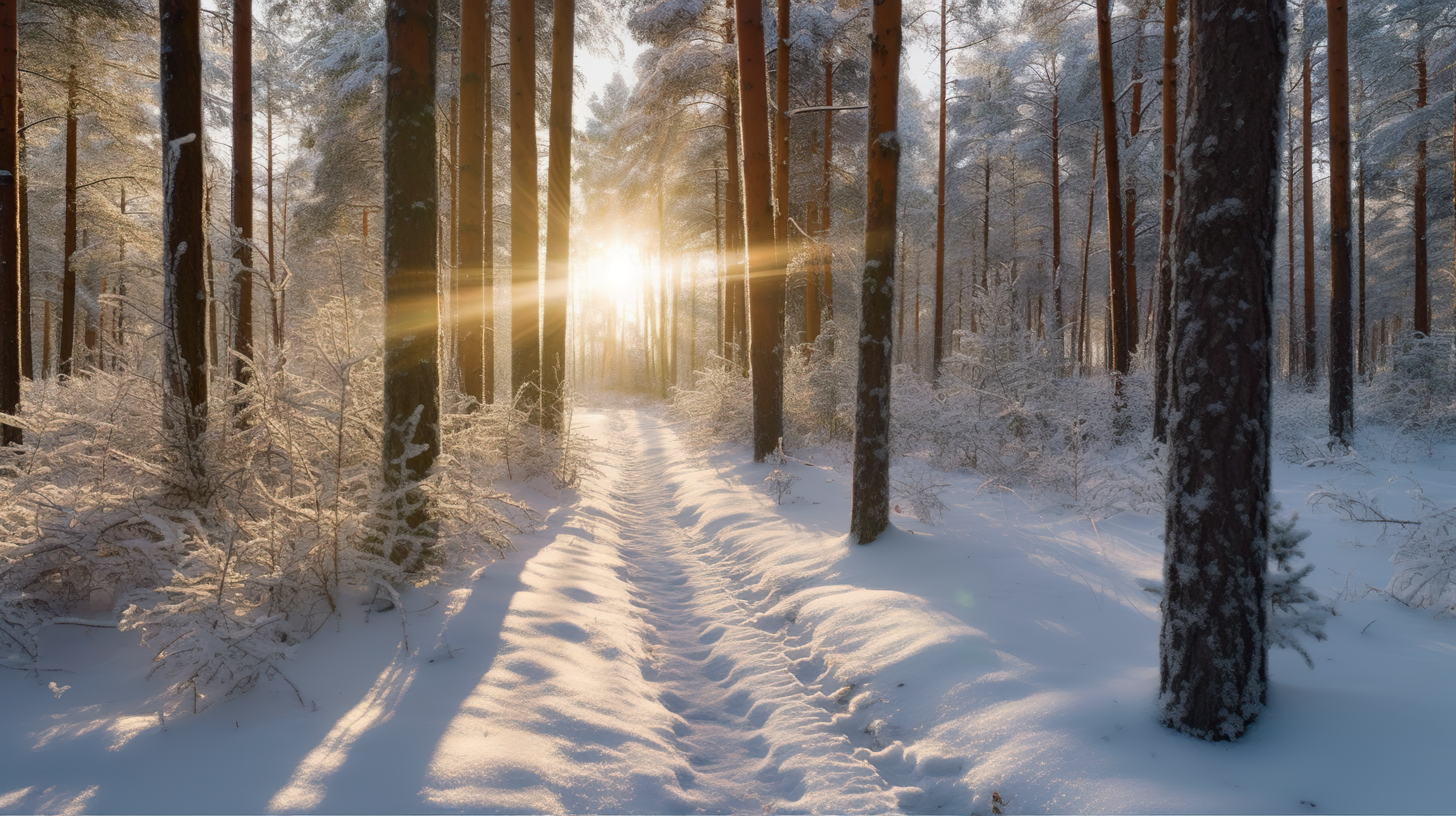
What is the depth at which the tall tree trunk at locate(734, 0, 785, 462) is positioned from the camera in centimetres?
888

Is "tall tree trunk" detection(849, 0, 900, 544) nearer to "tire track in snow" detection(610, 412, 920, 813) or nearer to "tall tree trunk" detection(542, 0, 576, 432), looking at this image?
"tire track in snow" detection(610, 412, 920, 813)

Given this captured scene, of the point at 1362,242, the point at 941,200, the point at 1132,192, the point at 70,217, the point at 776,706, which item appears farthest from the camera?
the point at 1362,242

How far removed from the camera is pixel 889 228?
5.33 metres

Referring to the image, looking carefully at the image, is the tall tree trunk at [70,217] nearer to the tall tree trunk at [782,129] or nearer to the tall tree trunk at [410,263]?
the tall tree trunk at [410,263]

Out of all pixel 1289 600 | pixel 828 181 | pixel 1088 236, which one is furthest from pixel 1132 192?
pixel 1289 600

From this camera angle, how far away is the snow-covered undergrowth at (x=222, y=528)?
2787 mm

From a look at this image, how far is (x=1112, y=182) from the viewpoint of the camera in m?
10.7

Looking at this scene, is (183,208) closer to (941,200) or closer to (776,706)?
(776,706)

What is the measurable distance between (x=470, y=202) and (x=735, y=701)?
8.61 m

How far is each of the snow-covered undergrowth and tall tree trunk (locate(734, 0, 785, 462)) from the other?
5.27 meters

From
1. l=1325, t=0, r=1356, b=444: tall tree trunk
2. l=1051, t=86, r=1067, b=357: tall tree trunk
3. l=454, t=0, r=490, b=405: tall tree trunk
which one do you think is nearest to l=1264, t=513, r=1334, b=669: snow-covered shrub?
l=454, t=0, r=490, b=405: tall tree trunk

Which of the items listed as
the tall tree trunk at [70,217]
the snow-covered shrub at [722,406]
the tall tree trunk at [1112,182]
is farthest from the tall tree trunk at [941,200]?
the tall tree trunk at [70,217]

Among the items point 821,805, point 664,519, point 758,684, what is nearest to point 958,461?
point 664,519

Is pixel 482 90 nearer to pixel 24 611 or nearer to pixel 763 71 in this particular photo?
pixel 763 71
